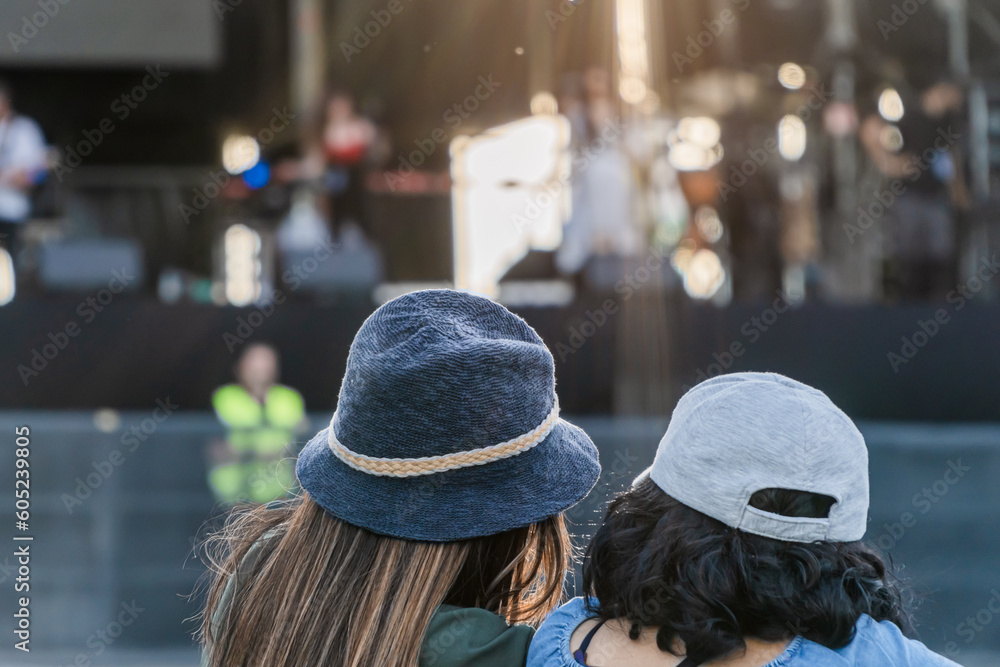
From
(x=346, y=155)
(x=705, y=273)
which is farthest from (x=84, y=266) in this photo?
(x=705, y=273)


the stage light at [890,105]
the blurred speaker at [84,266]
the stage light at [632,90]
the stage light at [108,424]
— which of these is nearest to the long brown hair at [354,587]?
the stage light at [108,424]

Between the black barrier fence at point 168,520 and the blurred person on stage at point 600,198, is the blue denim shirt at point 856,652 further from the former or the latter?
the blurred person on stage at point 600,198

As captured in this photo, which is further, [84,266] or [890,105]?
[890,105]

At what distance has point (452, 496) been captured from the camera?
3.46 ft

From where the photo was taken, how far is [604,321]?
5.94 meters

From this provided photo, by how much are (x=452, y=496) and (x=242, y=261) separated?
6901 millimetres

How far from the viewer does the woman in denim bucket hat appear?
1033 millimetres

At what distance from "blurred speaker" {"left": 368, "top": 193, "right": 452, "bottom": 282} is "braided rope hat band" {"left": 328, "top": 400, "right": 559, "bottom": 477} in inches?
260

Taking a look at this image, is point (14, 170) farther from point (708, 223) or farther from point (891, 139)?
point (891, 139)

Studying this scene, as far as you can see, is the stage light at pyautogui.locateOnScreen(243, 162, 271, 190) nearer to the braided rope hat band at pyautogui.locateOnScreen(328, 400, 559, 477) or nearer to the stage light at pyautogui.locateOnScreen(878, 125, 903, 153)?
the stage light at pyautogui.locateOnScreen(878, 125, 903, 153)

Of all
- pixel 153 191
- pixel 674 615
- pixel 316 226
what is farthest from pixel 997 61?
pixel 674 615

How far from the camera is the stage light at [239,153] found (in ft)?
27.0

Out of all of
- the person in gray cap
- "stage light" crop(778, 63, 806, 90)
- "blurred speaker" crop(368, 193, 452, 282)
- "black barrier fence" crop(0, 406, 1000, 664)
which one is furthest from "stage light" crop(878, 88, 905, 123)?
the person in gray cap

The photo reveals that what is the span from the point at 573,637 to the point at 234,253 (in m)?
6.91
